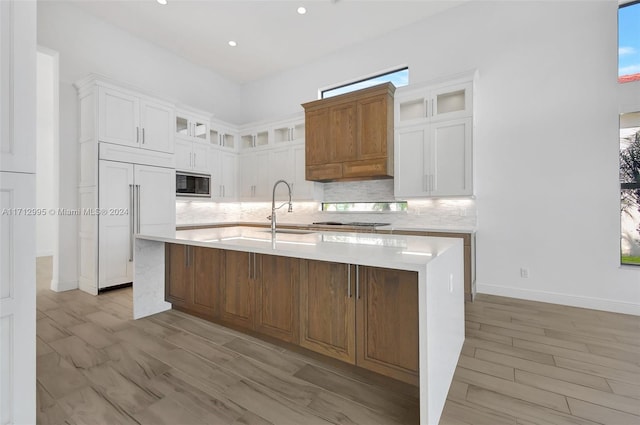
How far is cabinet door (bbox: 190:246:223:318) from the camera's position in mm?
2541

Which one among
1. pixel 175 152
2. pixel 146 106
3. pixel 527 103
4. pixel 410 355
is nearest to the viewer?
pixel 410 355

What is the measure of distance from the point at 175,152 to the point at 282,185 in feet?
6.21

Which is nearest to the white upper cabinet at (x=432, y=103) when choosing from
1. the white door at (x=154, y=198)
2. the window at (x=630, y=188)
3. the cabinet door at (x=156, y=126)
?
the window at (x=630, y=188)

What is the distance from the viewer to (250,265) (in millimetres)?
2281

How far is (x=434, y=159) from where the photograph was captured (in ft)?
12.6

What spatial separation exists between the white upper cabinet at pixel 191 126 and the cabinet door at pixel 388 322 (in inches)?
177

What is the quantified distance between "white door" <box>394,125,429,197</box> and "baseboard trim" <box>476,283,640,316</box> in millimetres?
1516

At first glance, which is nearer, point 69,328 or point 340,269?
point 340,269

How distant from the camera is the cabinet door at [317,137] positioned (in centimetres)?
456

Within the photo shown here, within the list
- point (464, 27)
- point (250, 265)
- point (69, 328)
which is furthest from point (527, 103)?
point (69, 328)

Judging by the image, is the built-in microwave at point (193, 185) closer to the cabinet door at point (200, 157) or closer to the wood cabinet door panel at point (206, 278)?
the cabinet door at point (200, 157)

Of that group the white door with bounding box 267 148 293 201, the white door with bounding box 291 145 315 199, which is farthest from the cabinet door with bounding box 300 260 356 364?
the white door with bounding box 267 148 293 201

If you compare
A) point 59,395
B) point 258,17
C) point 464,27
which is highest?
point 258,17

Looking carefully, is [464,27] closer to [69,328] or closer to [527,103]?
[527,103]
